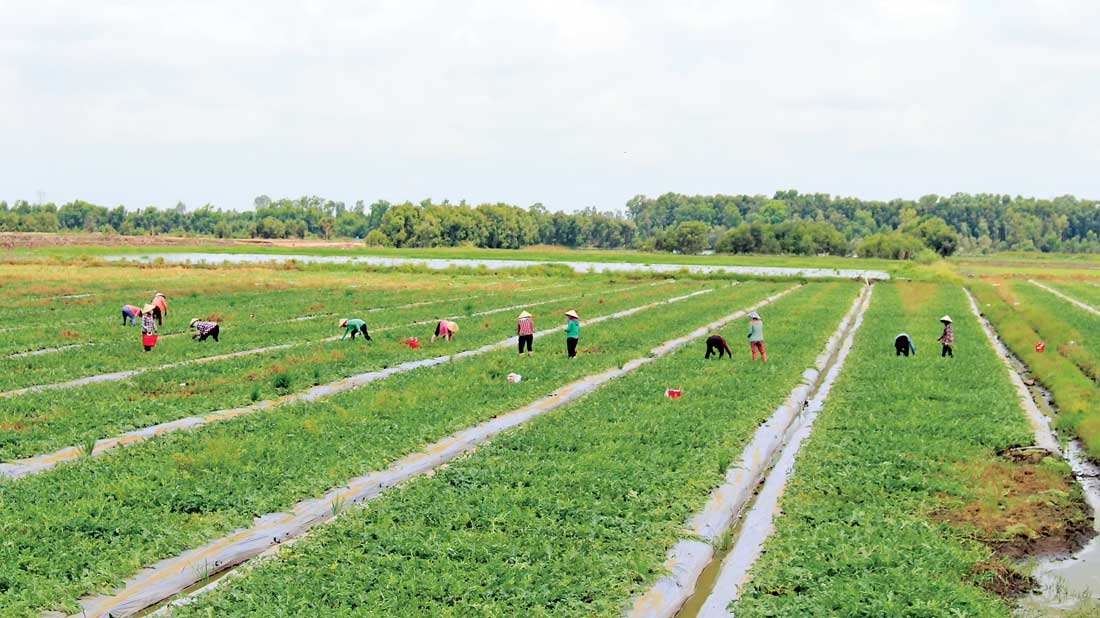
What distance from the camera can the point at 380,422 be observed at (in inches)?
768

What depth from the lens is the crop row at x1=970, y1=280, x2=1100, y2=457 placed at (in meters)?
22.3

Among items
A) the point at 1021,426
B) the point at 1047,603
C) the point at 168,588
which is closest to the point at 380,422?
the point at 168,588

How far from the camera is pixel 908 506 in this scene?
1460 cm

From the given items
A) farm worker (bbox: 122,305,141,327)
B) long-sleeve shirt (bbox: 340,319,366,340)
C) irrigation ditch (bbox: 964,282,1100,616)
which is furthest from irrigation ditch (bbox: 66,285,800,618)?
farm worker (bbox: 122,305,141,327)

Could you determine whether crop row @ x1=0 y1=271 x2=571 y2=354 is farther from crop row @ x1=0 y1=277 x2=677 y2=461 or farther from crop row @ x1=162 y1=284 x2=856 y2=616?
crop row @ x1=162 y1=284 x2=856 y2=616

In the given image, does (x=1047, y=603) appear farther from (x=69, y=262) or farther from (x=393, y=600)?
(x=69, y=262)

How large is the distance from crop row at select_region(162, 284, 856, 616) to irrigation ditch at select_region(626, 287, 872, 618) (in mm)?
236

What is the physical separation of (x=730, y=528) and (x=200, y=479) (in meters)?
8.42

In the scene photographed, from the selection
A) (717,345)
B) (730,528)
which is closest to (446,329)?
(717,345)

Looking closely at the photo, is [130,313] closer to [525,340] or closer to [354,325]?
[354,325]

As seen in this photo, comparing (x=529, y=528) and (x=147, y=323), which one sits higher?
(x=147, y=323)

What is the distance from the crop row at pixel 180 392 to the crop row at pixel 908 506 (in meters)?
13.1

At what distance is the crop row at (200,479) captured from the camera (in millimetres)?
11234

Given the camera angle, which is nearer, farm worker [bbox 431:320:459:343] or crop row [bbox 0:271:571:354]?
crop row [bbox 0:271:571:354]
